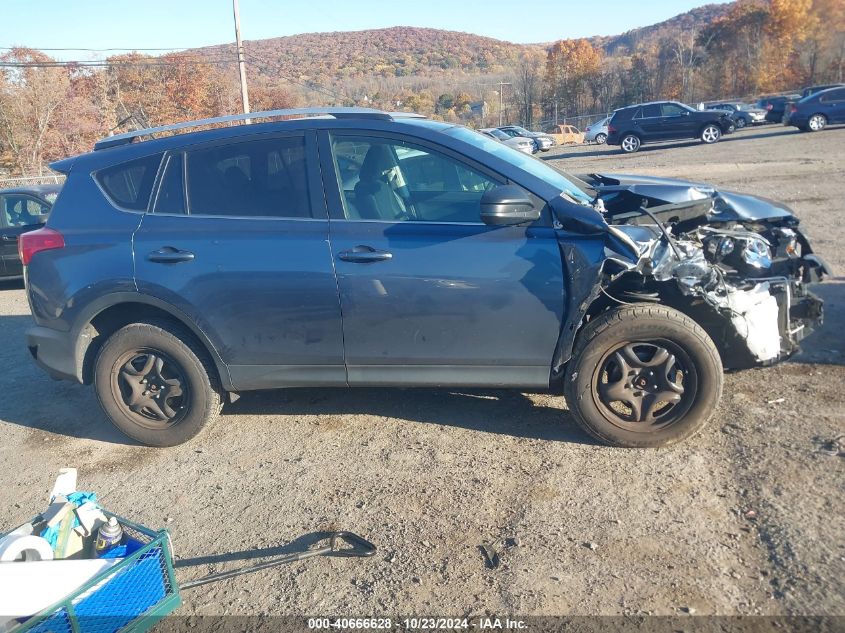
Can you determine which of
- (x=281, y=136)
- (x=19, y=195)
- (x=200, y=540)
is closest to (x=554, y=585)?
(x=200, y=540)

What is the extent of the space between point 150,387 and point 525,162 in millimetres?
2822

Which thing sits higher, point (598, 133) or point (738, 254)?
point (598, 133)

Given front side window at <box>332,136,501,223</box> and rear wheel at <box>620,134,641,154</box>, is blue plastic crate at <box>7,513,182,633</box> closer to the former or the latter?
front side window at <box>332,136,501,223</box>

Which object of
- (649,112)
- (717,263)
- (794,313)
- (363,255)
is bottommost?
(794,313)

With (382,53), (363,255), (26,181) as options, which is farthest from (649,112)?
(382,53)

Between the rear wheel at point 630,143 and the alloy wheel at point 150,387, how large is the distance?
26.7m

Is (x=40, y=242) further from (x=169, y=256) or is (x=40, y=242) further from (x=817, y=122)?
(x=817, y=122)

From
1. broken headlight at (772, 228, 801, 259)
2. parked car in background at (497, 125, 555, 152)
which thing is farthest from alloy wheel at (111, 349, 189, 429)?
parked car in background at (497, 125, 555, 152)

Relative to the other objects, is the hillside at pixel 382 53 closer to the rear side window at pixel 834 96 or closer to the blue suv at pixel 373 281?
the rear side window at pixel 834 96

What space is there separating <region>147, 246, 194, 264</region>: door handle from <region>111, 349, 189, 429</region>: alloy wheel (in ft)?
1.97

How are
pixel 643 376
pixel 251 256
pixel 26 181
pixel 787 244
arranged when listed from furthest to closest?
pixel 26 181
pixel 787 244
pixel 251 256
pixel 643 376

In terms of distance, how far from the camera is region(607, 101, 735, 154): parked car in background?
27.6m

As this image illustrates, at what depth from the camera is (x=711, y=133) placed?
2784 centimetres

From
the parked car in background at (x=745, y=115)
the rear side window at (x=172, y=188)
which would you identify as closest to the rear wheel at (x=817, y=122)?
the parked car in background at (x=745, y=115)
